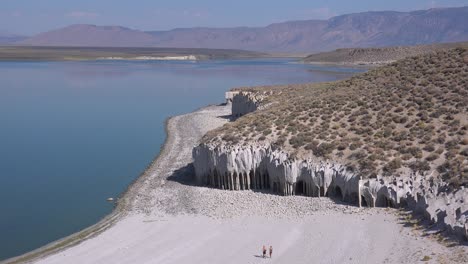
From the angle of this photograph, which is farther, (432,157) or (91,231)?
(432,157)

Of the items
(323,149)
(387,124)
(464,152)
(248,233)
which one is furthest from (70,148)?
(464,152)

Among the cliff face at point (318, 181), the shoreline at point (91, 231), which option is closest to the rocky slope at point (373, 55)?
the cliff face at point (318, 181)

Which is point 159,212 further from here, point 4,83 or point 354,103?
point 4,83

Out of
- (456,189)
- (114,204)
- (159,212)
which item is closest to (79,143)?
(114,204)

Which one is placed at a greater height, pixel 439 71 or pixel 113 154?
pixel 439 71

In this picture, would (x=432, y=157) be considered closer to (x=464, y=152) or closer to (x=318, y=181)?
(x=464, y=152)

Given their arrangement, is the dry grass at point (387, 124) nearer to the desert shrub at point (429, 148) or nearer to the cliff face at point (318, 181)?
the desert shrub at point (429, 148)

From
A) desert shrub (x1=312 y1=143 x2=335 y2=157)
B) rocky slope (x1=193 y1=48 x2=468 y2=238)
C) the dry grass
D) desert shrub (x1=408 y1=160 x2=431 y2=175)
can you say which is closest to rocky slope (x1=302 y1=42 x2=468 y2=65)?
the dry grass
